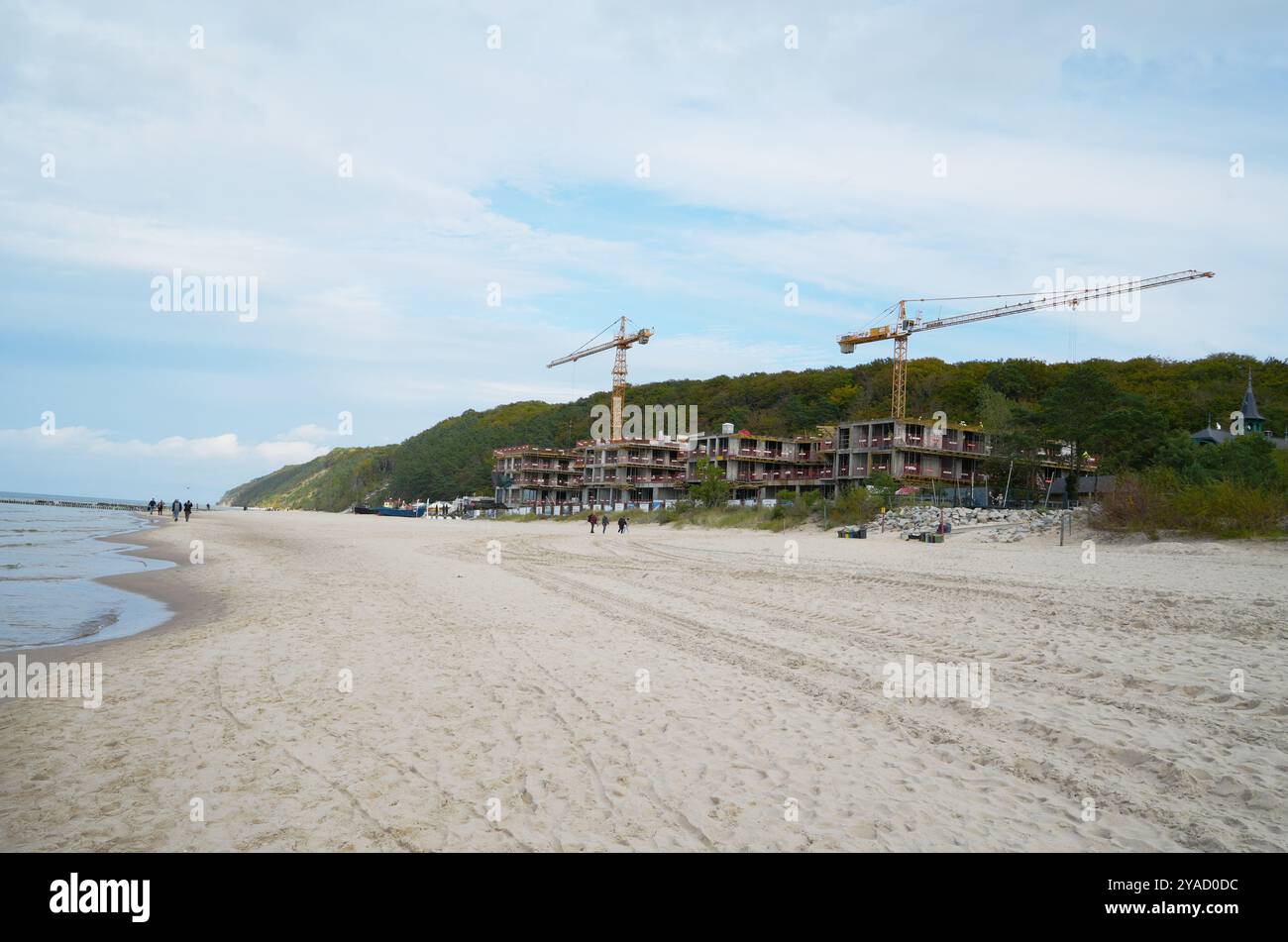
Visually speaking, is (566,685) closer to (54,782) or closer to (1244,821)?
(54,782)

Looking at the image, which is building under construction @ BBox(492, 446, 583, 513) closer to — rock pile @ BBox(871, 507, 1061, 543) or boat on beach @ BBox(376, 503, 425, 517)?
boat on beach @ BBox(376, 503, 425, 517)

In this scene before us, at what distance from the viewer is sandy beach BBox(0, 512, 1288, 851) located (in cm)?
474

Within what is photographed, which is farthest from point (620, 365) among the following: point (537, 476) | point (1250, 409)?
point (1250, 409)

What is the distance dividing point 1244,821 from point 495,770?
16.4 ft

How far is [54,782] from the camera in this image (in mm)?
5547

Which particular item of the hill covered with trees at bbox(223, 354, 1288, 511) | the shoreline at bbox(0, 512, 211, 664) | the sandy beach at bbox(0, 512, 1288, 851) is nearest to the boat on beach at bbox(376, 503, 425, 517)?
the hill covered with trees at bbox(223, 354, 1288, 511)

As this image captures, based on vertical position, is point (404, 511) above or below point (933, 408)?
below

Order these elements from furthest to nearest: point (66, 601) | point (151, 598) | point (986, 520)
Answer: point (986, 520)
point (151, 598)
point (66, 601)

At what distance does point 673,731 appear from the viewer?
6668 mm

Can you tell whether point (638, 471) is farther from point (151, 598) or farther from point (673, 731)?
point (673, 731)

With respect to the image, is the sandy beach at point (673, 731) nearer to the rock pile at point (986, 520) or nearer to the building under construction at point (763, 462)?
the rock pile at point (986, 520)

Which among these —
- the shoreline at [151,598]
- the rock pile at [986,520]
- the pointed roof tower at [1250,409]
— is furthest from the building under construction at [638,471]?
the shoreline at [151,598]
